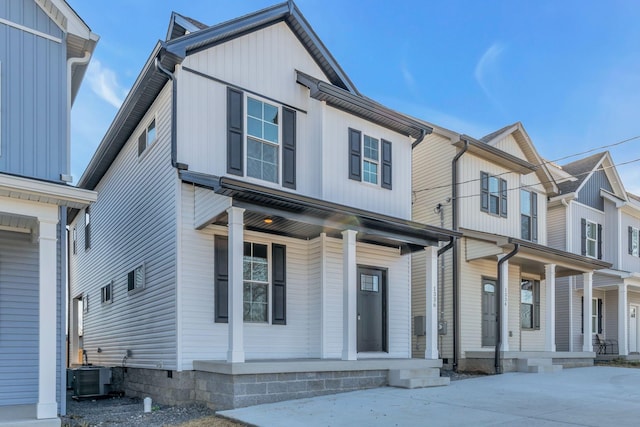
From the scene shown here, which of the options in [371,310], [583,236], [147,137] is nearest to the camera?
[147,137]

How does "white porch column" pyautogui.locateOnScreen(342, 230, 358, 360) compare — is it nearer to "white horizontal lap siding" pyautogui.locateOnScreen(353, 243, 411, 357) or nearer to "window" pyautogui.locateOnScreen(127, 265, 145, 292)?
"white horizontal lap siding" pyautogui.locateOnScreen(353, 243, 411, 357)

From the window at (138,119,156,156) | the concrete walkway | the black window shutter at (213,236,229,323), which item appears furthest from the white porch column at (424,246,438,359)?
the window at (138,119,156,156)

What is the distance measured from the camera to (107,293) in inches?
555

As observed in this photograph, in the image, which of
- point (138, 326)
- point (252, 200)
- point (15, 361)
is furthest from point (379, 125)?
point (15, 361)

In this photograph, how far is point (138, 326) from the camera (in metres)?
11.5

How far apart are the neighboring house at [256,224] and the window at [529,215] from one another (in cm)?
590

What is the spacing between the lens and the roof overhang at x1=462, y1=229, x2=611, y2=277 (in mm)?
14072

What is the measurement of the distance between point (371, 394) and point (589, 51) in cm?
1620

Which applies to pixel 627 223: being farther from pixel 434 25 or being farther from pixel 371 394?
pixel 371 394

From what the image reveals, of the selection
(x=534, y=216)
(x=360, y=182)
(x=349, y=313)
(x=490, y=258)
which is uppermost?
(x=360, y=182)

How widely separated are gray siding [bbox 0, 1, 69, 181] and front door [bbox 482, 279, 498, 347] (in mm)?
11683

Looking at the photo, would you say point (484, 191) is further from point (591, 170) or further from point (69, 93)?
point (69, 93)

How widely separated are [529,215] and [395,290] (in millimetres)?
7225

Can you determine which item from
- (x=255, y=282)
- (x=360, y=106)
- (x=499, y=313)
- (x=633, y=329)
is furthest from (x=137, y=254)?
(x=633, y=329)
